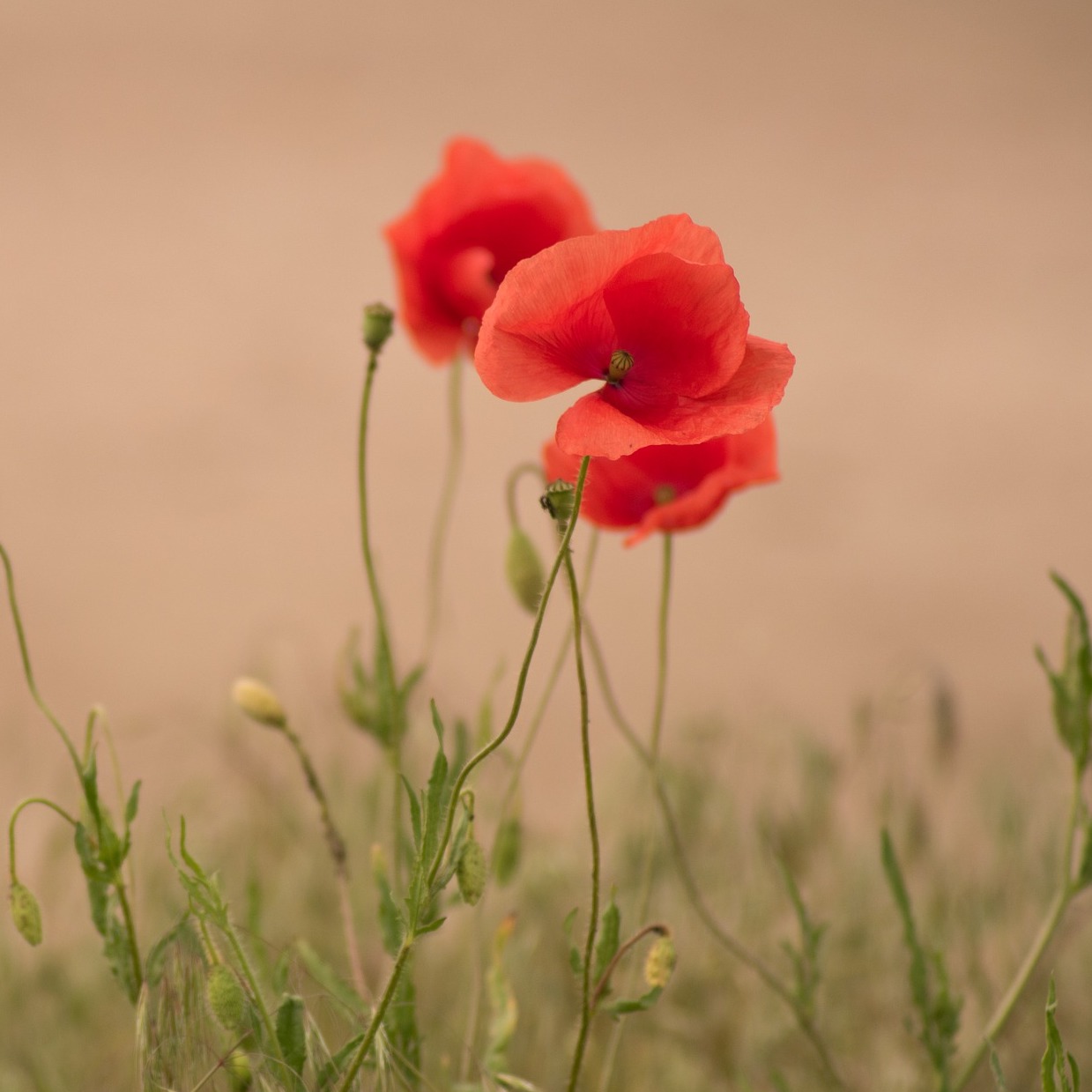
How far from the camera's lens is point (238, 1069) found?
0.33 m

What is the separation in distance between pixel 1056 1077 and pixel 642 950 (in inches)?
14.6

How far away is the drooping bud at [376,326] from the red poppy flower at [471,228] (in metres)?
0.12

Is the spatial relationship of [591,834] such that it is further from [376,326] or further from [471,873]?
[376,326]

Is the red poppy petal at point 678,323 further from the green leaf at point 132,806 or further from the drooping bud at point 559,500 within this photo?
the green leaf at point 132,806

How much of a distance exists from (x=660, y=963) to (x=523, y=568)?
0.18 meters

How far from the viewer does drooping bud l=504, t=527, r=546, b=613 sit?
0.47 metres

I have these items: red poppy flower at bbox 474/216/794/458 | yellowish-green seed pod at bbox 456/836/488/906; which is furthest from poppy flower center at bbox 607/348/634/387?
yellowish-green seed pod at bbox 456/836/488/906

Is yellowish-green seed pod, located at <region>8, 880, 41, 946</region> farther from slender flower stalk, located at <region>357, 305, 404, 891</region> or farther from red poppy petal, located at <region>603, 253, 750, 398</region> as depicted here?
red poppy petal, located at <region>603, 253, 750, 398</region>

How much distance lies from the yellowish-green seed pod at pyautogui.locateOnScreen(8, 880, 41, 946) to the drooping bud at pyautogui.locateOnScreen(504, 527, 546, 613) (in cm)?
21

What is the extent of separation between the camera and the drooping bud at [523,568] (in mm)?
472

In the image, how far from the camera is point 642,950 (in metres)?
0.64

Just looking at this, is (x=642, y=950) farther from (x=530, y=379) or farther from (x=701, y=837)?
(x=530, y=379)

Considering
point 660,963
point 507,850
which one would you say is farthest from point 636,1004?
point 507,850

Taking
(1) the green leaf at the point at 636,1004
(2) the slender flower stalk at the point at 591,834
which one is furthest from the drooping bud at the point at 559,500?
(1) the green leaf at the point at 636,1004
